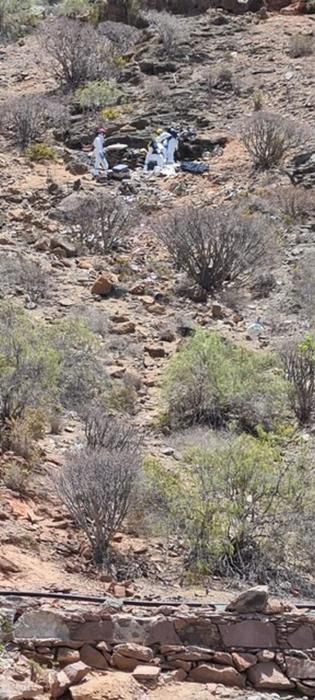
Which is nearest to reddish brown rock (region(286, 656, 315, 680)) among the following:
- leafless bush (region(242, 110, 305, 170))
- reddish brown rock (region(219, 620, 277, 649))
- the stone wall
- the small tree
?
the stone wall

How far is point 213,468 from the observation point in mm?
8609

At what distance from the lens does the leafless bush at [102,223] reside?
18.1m

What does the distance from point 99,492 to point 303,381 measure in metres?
4.73

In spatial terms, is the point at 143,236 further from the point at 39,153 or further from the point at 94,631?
the point at 94,631

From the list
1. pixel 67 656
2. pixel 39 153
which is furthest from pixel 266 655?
pixel 39 153

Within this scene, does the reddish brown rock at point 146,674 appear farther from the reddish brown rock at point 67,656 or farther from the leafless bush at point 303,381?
the leafless bush at point 303,381

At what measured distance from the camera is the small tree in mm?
8039

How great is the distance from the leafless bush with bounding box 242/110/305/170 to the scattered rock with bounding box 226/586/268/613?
1699 centimetres

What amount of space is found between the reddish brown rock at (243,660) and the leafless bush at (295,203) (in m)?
14.2

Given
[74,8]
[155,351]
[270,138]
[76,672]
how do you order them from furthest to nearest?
[74,8] → [270,138] → [155,351] → [76,672]

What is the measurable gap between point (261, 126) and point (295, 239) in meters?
5.07

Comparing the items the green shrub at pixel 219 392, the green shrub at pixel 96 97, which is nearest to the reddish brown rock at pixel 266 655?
the green shrub at pixel 219 392

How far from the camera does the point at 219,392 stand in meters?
11.6

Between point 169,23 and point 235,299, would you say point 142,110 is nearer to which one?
point 169,23
